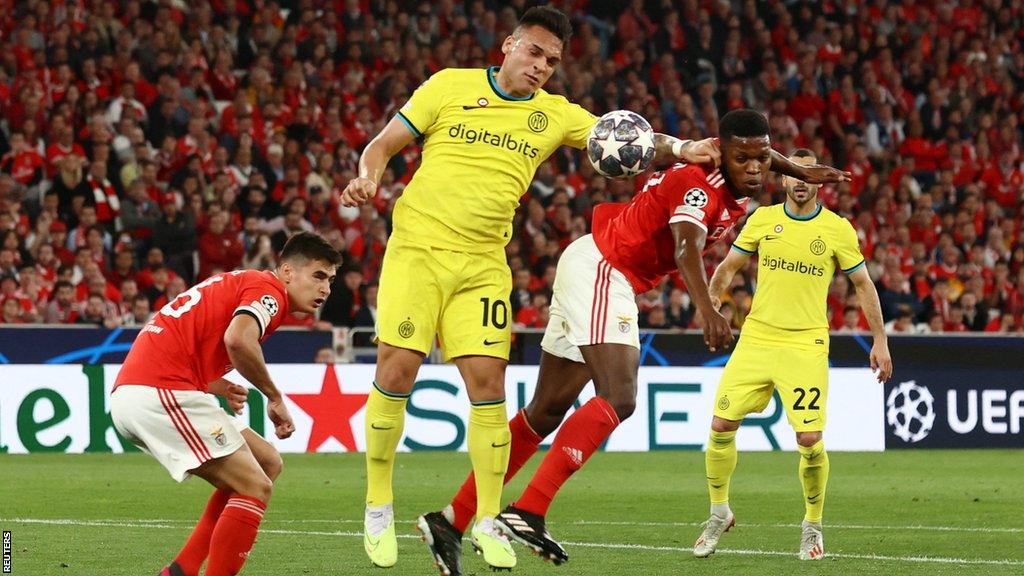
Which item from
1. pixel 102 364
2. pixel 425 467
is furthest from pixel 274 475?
pixel 102 364

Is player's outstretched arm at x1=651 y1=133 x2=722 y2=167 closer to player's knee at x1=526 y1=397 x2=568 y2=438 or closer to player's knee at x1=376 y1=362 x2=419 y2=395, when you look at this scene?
player's knee at x1=526 y1=397 x2=568 y2=438

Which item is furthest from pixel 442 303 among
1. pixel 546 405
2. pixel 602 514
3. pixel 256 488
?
pixel 602 514

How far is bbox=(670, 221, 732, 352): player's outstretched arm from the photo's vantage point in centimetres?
730

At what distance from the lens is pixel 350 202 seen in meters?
6.77

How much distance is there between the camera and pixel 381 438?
23.7 feet

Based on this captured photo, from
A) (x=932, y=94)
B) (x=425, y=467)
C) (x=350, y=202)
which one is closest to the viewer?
(x=350, y=202)

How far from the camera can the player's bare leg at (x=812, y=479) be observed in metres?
8.81

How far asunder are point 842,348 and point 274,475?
38.2ft

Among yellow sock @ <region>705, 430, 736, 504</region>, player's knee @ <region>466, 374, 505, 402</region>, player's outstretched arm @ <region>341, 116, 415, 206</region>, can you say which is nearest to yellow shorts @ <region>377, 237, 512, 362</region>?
player's knee @ <region>466, 374, 505, 402</region>

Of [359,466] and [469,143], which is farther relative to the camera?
[359,466]

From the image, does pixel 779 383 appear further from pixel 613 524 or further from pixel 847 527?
pixel 613 524

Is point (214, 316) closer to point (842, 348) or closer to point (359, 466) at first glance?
point (359, 466)

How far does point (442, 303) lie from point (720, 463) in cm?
279

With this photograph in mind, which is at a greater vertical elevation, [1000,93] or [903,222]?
[1000,93]
